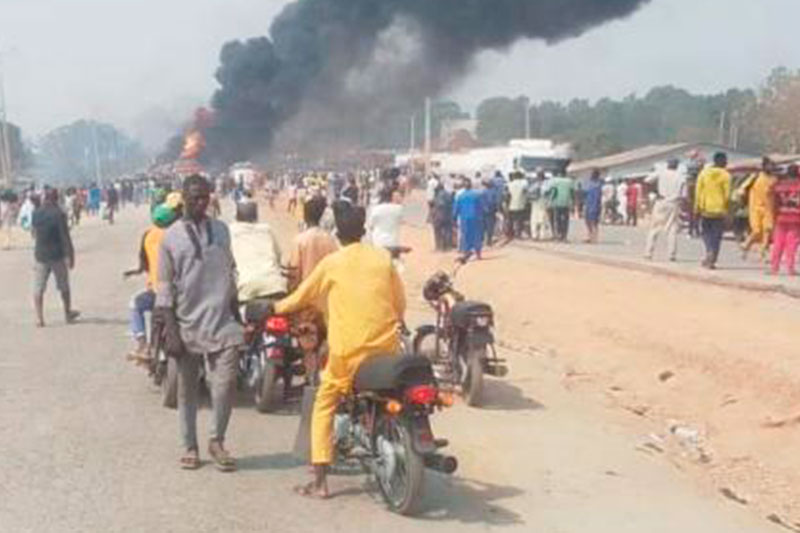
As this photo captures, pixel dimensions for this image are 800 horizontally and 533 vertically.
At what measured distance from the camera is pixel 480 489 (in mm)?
7152

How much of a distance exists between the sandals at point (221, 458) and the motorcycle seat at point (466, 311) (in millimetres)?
2929

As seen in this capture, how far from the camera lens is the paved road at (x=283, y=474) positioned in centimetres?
640

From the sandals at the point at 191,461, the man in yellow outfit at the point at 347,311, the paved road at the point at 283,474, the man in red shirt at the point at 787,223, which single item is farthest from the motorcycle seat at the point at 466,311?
the man in red shirt at the point at 787,223

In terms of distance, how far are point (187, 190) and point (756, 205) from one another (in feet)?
45.0

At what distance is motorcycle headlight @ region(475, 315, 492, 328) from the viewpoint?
9.71 m

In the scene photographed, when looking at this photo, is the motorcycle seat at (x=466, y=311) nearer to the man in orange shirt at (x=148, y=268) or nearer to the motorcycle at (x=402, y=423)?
the man in orange shirt at (x=148, y=268)

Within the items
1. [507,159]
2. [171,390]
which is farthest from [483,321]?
[507,159]

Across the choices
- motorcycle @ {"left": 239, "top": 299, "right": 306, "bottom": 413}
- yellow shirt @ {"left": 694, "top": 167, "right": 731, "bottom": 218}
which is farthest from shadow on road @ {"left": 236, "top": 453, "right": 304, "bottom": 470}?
yellow shirt @ {"left": 694, "top": 167, "right": 731, "bottom": 218}

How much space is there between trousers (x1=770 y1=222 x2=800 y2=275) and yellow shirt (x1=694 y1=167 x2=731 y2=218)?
0.88 m

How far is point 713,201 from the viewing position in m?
16.7

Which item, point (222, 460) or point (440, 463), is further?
point (222, 460)

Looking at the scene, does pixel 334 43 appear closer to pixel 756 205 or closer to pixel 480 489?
pixel 756 205

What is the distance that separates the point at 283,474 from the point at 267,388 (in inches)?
73.0

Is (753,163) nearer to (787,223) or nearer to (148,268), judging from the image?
(787,223)
